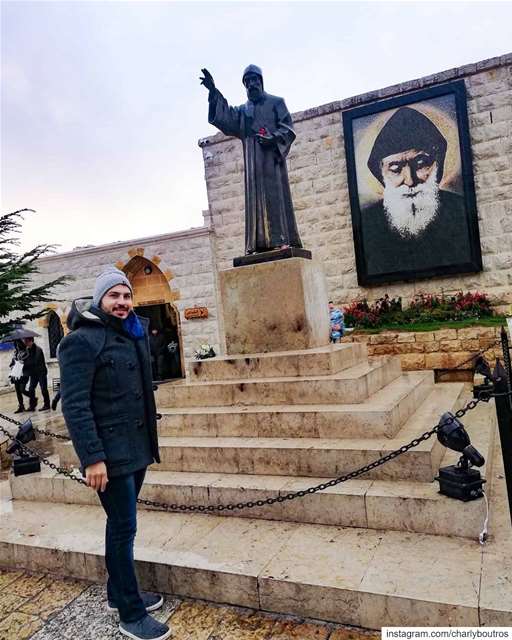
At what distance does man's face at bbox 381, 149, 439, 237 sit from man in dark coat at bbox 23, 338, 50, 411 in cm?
863

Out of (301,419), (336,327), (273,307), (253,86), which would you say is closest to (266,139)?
(253,86)

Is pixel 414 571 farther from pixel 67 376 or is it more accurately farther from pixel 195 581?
pixel 67 376

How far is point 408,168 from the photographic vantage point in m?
9.68

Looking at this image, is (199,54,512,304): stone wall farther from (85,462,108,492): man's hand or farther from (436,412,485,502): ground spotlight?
(85,462,108,492): man's hand

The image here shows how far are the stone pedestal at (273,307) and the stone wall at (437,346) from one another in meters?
3.13

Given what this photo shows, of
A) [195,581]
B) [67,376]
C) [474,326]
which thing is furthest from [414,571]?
[474,326]

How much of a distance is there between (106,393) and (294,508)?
180cm

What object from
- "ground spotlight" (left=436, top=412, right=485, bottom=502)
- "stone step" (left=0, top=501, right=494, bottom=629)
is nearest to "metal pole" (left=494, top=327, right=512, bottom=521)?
"ground spotlight" (left=436, top=412, right=485, bottom=502)

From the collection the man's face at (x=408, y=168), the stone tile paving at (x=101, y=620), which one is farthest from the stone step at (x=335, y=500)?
the man's face at (x=408, y=168)

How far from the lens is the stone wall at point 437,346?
800 cm

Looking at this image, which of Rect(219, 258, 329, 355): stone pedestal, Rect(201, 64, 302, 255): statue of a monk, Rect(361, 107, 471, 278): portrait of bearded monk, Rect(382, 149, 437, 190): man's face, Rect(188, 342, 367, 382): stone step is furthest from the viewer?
Rect(382, 149, 437, 190): man's face

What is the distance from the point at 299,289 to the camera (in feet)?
18.2

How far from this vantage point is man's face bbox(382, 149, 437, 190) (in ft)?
31.3

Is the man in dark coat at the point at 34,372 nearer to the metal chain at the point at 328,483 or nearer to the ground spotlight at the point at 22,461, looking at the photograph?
the ground spotlight at the point at 22,461
